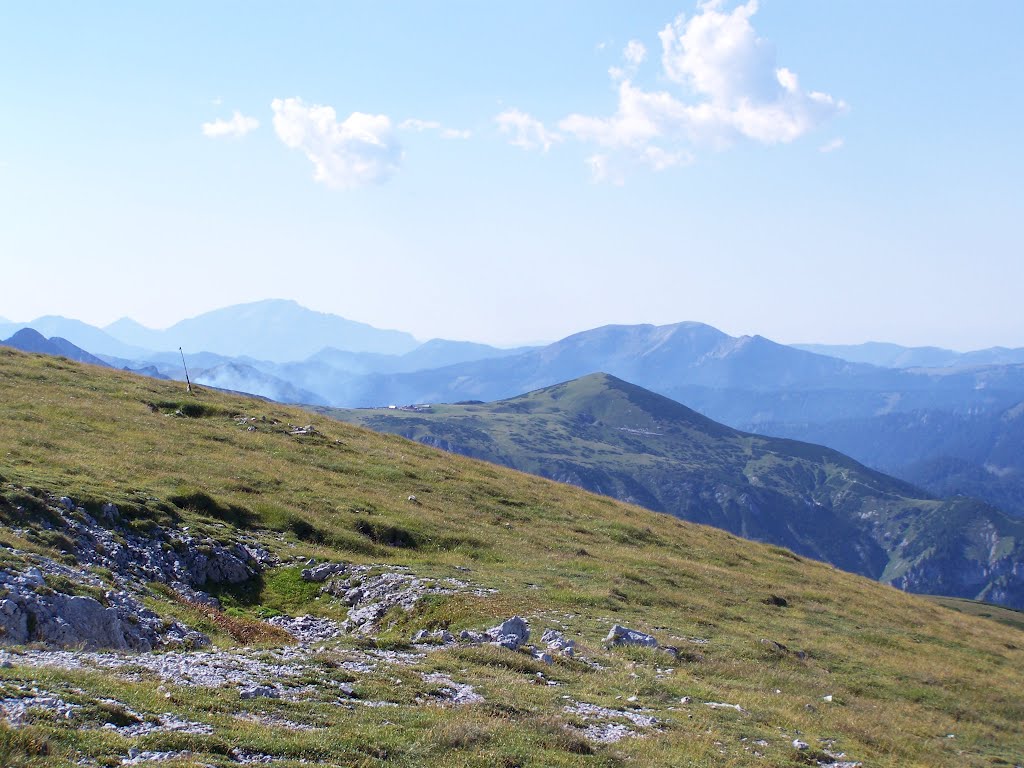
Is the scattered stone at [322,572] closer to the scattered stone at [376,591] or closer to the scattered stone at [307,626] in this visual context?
the scattered stone at [376,591]

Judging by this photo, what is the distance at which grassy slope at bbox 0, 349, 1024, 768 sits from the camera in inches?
635

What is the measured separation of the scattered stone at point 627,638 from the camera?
87.4 ft

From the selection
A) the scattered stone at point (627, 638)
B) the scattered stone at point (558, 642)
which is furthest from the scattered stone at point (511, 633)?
the scattered stone at point (627, 638)

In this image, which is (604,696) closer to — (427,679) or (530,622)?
(427,679)

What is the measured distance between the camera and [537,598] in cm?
3122

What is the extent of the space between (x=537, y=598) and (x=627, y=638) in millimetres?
5322

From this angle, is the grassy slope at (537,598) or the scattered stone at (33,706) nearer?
the scattered stone at (33,706)

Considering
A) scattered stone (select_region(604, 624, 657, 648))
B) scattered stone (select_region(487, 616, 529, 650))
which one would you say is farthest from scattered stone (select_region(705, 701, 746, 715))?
scattered stone (select_region(487, 616, 529, 650))

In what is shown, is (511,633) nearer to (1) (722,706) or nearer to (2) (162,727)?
(1) (722,706)

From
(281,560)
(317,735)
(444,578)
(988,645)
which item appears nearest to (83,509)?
(281,560)

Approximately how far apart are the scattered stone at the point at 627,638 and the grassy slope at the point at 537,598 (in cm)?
81

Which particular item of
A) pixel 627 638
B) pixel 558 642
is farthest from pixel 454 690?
pixel 627 638

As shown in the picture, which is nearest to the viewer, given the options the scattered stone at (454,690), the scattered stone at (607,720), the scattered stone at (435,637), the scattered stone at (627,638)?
the scattered stone at (607,720)

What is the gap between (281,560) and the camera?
30.8 meters
